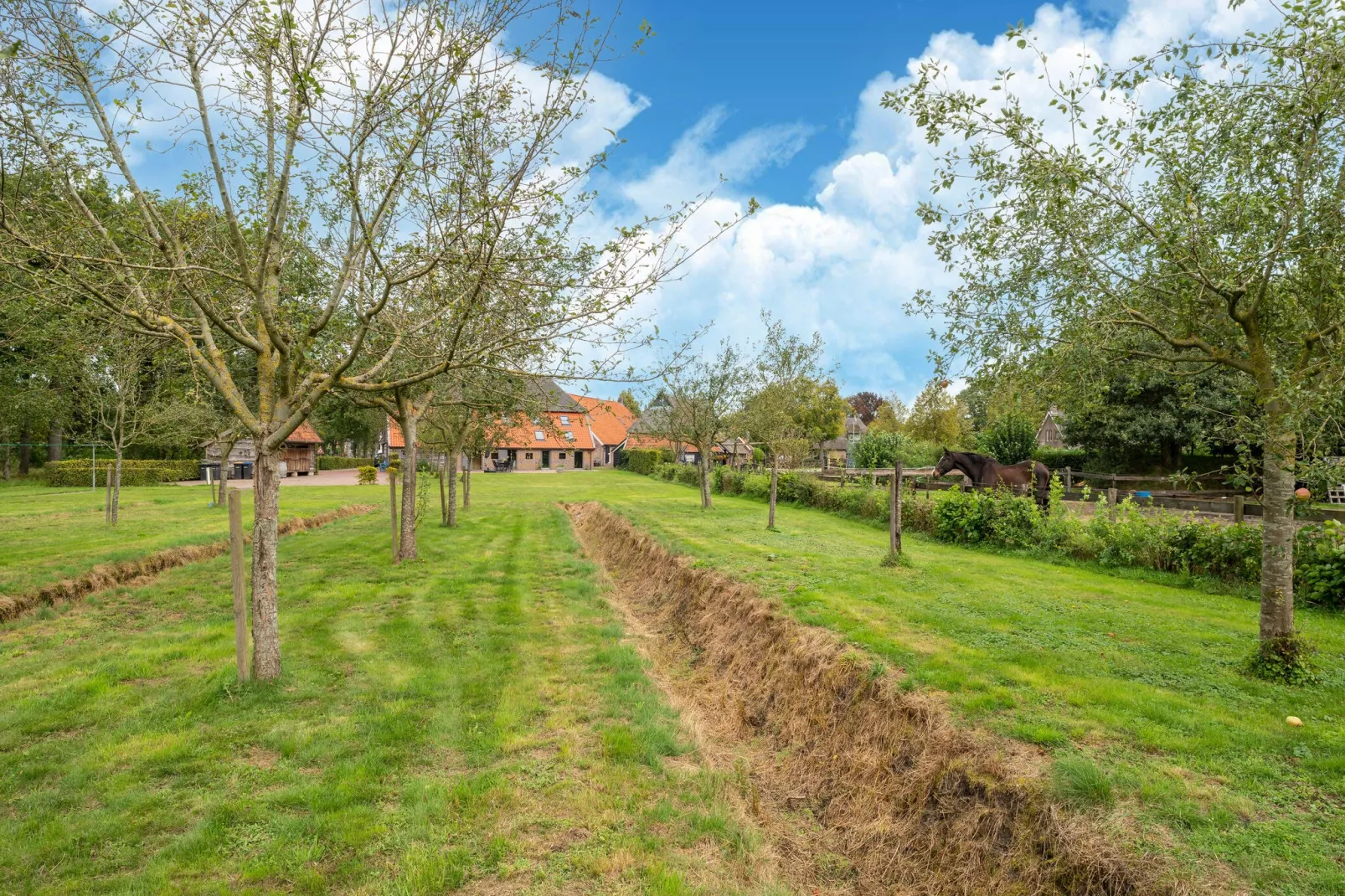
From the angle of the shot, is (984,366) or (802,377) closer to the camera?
(984,366)

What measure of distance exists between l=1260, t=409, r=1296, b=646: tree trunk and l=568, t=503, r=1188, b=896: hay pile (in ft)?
10.9

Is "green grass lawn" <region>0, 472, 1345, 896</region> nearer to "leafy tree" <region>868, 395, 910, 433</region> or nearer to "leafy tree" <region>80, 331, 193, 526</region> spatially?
"leafy tree" <region>80, 331, 193, 526</region>

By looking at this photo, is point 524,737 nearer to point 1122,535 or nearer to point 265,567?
point 265,567

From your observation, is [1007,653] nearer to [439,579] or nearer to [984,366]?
[984,366]

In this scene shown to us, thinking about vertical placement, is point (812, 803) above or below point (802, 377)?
below

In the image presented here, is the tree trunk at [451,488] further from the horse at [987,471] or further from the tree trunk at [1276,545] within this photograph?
the tree trunk at [1276,545]

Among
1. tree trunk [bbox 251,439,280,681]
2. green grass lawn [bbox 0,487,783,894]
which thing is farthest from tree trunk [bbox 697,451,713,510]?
tree trunk [bbox 251,439,280,681]

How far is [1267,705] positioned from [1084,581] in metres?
5.65

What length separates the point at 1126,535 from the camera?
11.7 m

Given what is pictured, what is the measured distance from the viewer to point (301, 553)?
14125mm

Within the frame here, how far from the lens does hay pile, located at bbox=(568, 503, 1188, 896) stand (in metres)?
3.96

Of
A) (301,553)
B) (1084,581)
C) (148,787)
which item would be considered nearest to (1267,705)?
(1084,581)

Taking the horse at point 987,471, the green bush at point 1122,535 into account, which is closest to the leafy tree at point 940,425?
the horse at point 987,471

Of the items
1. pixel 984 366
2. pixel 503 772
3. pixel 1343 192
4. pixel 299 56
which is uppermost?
pixel 299 56
